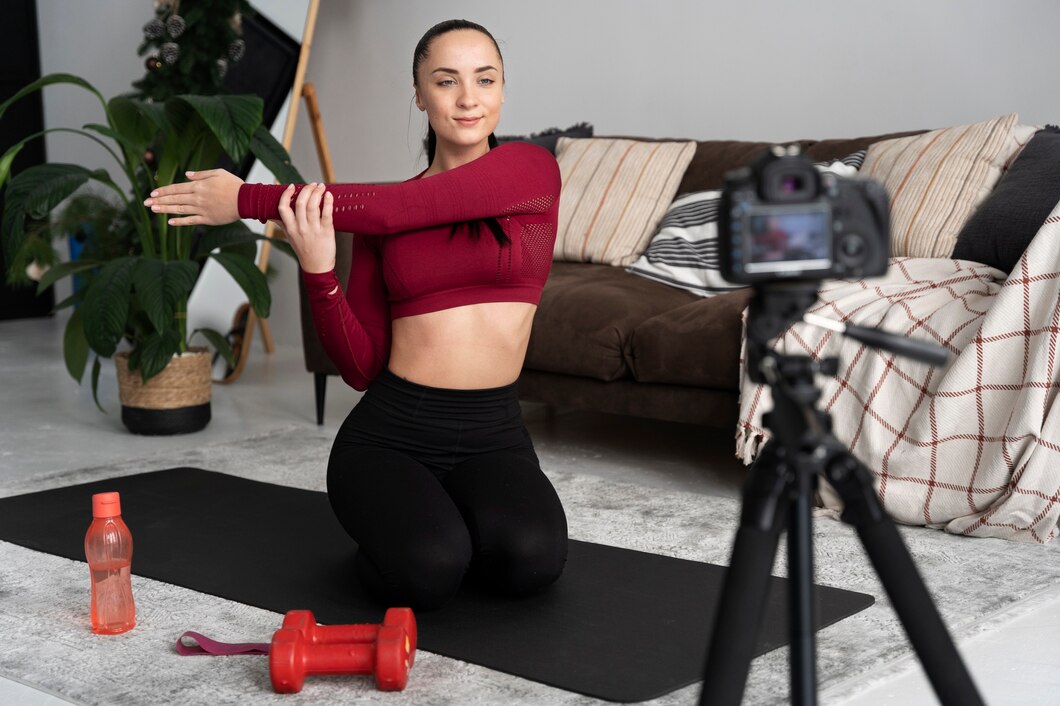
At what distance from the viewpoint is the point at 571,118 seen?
174 inches

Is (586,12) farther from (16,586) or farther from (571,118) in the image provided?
(16,586)

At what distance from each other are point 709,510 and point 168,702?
53.4 inches

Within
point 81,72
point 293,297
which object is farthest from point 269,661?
point 81,72

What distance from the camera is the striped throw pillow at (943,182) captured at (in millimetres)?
2875

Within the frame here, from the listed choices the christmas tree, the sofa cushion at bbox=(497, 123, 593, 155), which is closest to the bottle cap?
the sofa cushion at bbox=(497, 123, 593, 155)

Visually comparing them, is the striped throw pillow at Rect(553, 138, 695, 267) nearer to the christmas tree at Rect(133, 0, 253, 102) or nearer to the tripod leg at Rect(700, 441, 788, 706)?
the christmas tree at Rect(133, 0, 253, 102)

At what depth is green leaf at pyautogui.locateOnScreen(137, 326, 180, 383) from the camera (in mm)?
3406

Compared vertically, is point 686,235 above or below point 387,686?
above

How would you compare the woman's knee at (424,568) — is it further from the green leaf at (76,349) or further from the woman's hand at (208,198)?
the green leaf at (76,349)

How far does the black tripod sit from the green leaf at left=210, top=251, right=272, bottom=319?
261 centimetres

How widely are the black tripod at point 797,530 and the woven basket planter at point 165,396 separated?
111 inches

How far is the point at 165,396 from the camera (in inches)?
139

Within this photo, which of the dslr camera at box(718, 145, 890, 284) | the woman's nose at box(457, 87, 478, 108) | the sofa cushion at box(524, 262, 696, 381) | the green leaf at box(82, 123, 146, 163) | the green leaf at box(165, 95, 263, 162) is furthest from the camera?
the green leaf at box(82, 123, 146, 163)

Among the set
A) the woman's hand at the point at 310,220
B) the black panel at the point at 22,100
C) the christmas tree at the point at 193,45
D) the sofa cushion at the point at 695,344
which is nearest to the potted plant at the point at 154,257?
the christmas tree at the point at 193,45
